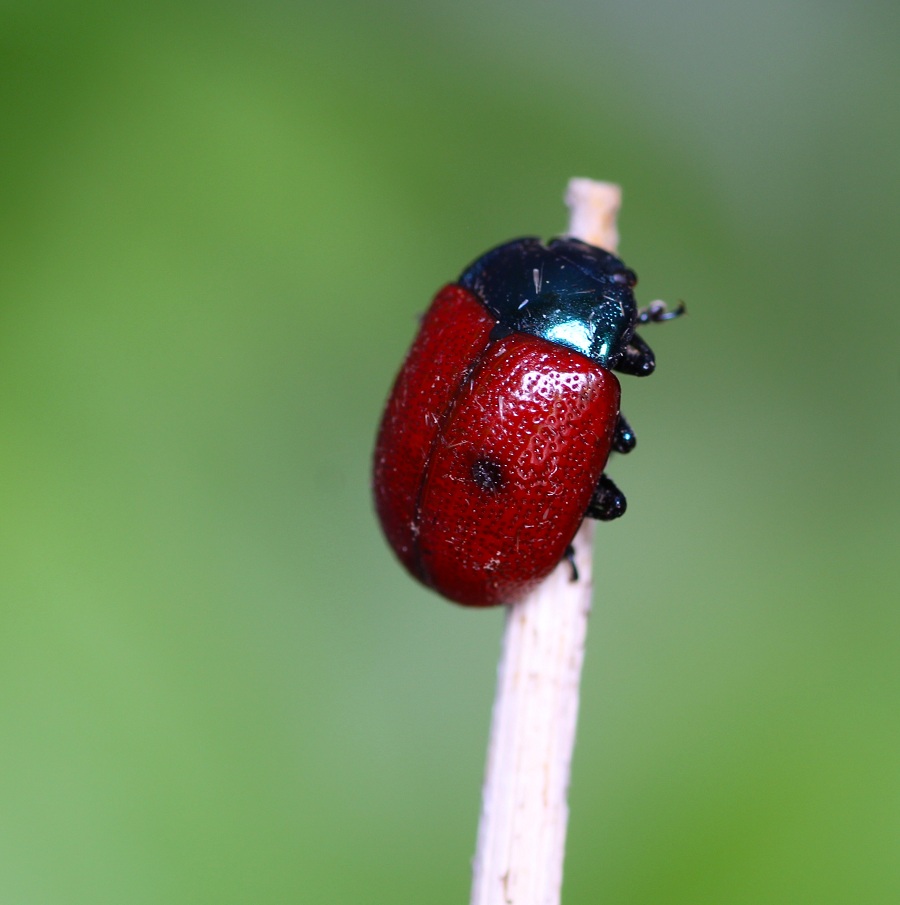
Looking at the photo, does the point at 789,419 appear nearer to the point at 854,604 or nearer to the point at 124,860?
the point at 854,604

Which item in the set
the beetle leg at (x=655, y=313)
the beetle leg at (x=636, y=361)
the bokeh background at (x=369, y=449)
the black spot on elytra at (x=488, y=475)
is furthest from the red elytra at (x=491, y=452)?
the bokeh background at (x=369, y=449)

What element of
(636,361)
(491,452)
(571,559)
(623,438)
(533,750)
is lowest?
(533,750)

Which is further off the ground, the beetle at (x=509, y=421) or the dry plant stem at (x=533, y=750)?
the beetle at (x=509, y=421)

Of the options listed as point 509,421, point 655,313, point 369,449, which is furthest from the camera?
point 369,449

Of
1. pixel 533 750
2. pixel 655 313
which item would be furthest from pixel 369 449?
pixel 533 750

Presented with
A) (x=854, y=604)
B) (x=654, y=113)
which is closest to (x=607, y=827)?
(x=854, y=604)

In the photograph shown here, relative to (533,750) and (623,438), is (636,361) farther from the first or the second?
(533,750)

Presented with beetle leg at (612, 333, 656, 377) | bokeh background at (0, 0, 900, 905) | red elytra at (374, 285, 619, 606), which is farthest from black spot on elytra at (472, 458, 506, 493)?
bokeh background at (0, 0, 900, 905)

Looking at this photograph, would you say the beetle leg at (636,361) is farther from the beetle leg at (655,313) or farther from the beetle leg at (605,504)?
the beetle leg at (605,504)
